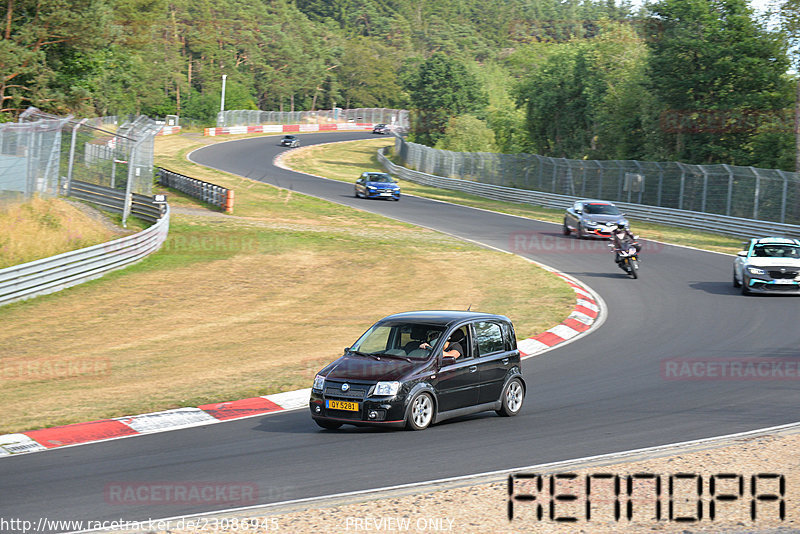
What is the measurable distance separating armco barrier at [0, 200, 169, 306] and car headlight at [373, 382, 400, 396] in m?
12.4

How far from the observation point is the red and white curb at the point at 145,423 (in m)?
10.3

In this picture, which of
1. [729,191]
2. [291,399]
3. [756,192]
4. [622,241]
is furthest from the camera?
[729,191]

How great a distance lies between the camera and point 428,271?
86.3 feet

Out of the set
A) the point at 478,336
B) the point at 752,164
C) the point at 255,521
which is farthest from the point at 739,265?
the point at 752,164

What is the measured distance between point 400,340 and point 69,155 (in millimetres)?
20110

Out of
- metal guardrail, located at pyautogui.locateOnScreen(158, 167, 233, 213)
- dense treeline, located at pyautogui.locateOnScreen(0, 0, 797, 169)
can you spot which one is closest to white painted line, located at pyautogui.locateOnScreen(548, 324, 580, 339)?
metal guardrail, located at pyautogui.locateOnScreen(158, 167, 233, 213)

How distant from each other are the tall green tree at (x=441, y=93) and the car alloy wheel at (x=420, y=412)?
3273 inches

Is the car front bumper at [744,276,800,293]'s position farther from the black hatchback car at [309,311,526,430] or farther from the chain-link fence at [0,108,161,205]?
the chain-link fence at [0,108,161,205]

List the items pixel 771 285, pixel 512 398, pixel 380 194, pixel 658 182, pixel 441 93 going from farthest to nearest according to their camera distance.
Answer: pixel 441 93 < pixel 380 194 < pixel 658 182 < pixel 771 285 < pixel 512 398

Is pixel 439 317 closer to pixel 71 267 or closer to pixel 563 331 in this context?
pixel 563 331

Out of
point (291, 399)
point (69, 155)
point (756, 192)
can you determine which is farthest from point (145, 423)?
point (756, 192)

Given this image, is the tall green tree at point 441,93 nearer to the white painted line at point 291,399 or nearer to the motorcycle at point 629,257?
the motorcycle at point 629,257

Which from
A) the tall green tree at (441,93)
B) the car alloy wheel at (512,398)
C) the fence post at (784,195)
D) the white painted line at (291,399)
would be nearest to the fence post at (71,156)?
the white painted line at (291,399)

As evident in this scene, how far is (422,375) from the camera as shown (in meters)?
10.5
